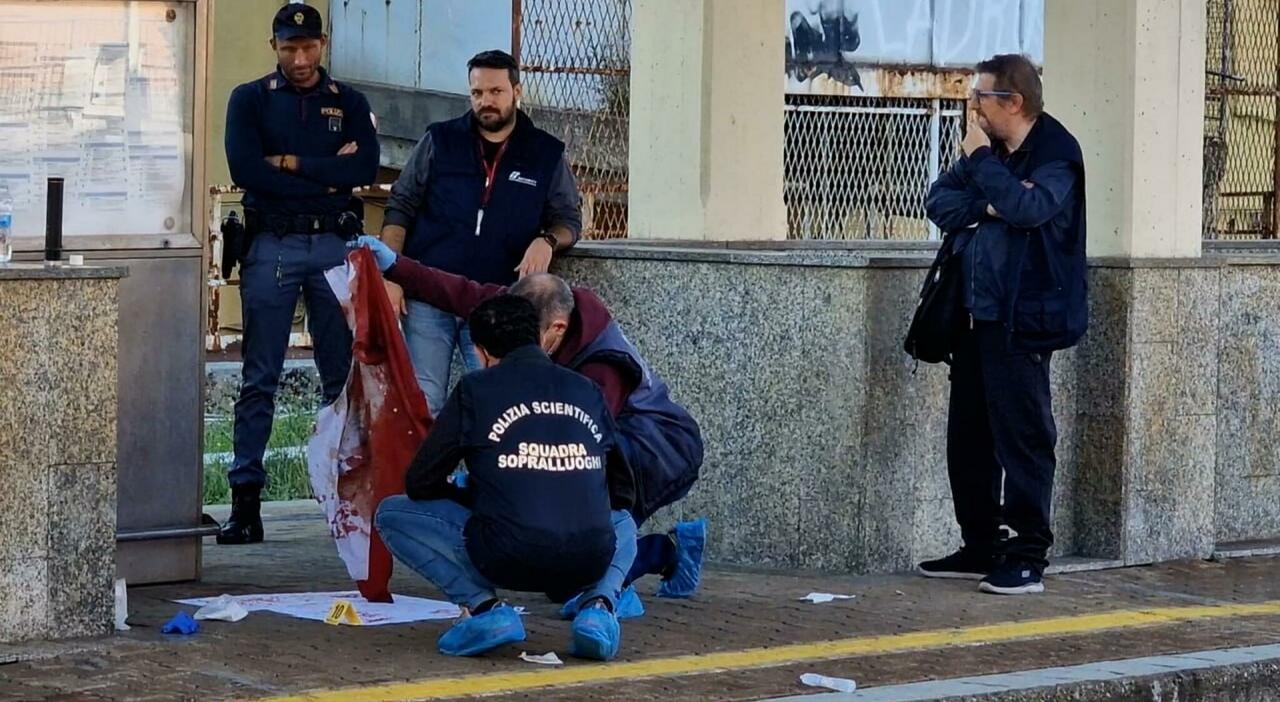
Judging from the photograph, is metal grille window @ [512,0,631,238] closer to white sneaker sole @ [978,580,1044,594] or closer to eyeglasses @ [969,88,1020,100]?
eyeglasses @ [969,88,1020,100]

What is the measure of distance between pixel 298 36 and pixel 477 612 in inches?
115

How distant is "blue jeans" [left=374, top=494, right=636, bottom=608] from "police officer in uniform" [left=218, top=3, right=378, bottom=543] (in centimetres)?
212

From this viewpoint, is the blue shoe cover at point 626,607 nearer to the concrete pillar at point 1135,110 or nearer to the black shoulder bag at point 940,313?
the black shoulder bag at point 940,313

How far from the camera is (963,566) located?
8141 mm

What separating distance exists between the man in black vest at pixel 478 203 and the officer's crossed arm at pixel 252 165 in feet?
1.19

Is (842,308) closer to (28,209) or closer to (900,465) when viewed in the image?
(900,465)

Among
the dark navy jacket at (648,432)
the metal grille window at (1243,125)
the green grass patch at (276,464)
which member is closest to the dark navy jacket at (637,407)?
the dark navy jacket at (648,432)

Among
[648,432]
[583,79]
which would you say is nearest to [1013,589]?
[648,432]

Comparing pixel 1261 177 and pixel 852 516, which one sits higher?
pixel 1261 177

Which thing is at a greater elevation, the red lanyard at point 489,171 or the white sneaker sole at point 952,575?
the red lanyard at point 489,171

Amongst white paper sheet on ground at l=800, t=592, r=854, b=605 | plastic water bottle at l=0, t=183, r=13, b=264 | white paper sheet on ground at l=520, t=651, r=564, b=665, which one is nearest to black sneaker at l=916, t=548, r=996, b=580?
white paper sheet on ground at l=800, t=592, r=854, b=605

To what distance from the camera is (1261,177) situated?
14.4 m

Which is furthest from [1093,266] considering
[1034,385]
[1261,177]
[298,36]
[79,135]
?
[1261,177]

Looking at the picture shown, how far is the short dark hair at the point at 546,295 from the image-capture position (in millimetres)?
6840
